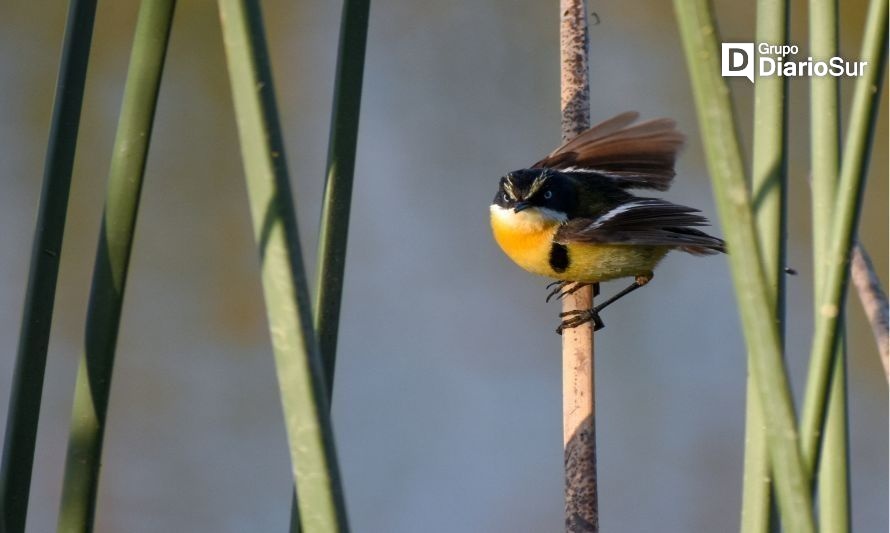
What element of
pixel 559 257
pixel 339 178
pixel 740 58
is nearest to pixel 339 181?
pixel 339 178

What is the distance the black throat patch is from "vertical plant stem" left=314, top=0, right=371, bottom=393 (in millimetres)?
916

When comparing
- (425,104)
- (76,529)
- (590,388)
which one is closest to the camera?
(76,529)

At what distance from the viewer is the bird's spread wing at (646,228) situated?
1.77 meters

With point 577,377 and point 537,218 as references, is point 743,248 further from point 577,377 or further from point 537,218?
point 537,218

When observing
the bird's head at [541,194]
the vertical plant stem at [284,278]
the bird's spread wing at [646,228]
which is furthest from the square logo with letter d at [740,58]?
the vertical plant stem at [284,278]

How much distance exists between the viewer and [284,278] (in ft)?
2.17

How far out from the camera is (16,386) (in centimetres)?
87

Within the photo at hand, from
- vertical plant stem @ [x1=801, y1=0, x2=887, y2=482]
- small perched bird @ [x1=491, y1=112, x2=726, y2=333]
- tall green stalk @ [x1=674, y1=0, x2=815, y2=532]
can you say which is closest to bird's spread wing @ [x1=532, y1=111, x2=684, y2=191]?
small perched bird @ [x1=491, y1=112, x2=726, y2=333]

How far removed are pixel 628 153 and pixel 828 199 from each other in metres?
1.04

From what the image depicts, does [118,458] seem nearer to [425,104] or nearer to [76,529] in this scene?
[425,104]

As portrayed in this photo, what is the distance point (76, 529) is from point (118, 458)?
2163 millimetres

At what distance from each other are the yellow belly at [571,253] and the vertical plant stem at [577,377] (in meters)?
0.22

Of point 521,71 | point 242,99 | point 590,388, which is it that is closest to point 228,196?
point 521,71

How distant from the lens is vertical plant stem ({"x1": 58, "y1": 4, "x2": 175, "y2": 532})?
0.83 m
